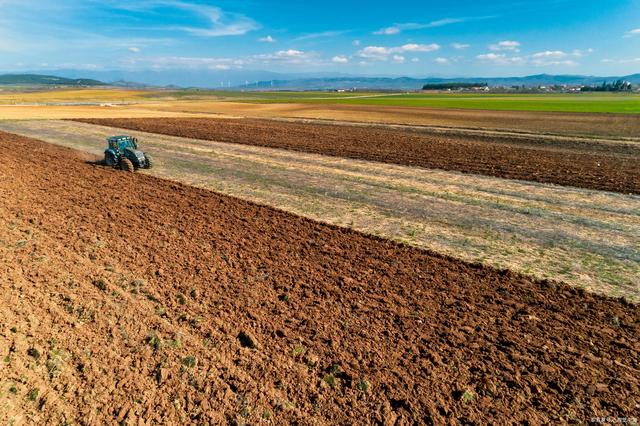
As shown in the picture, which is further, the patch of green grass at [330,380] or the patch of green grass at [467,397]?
the patch of green grass at [330,380]

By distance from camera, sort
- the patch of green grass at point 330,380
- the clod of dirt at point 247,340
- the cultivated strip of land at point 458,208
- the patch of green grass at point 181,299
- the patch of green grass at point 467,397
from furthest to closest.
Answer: the cultivated strip of land at point 458,208 → the patch of green grass at point 181,299 → the clod of dirt at point 247,340 → the patch of green grass at point 330,380 → the patch of green grass at point 467,397

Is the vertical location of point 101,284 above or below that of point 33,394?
above

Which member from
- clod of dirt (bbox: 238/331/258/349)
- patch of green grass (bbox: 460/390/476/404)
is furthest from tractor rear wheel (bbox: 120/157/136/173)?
patch of green grass (bbox: 460/390/476/404)

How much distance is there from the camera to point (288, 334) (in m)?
7.75

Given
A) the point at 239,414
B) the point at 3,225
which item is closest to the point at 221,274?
the point at 239,414

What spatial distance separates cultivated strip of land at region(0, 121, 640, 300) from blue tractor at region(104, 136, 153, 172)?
1240 mm

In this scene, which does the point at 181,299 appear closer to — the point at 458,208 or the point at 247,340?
the point at 247,340

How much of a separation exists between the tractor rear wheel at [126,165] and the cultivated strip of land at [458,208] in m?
1.34

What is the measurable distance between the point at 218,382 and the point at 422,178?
17.4 meters

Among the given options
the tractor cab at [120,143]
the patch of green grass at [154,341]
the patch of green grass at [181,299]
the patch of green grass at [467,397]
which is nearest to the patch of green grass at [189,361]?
the patch of green grass at [154,341]

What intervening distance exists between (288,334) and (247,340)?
2.64 feet

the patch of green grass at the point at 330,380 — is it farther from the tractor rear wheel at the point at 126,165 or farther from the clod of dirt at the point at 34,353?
the tractor rear wheel at the point at 126,165

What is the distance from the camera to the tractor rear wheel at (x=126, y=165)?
21.7m

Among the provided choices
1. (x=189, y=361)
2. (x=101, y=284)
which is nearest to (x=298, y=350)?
(x=189, y=361)
